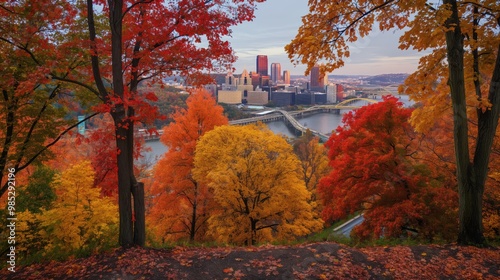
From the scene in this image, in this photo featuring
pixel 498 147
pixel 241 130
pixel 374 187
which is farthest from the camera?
pixel 241 130

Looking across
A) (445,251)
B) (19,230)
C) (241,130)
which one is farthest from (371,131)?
(19,230)

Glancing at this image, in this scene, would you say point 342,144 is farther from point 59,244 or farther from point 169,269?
point 59,244

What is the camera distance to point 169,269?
5.13m

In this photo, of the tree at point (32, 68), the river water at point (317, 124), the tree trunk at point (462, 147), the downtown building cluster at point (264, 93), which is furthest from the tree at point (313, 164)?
the downtown building cluster at point (264, 93)

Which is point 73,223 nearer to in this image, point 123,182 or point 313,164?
point 123,182

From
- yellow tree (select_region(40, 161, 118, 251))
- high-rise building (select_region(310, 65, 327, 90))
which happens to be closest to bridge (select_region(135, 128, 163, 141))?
yellow tree (select_region(40, 161, 118, 251))

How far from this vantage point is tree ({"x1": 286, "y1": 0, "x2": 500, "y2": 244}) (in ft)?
17.0

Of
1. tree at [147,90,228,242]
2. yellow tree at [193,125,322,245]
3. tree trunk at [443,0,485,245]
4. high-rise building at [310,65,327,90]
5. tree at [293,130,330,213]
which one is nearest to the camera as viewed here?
tree trunk at [443,0,485,245]

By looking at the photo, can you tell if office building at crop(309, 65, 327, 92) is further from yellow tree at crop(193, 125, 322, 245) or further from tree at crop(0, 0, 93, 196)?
tree at crop(0, 0, 93, 196)

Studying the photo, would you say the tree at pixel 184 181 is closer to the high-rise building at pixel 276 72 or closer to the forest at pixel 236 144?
the forest at pixel 236 144

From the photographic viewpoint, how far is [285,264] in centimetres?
515

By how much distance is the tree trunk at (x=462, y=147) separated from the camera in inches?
211

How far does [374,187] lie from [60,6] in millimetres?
10166

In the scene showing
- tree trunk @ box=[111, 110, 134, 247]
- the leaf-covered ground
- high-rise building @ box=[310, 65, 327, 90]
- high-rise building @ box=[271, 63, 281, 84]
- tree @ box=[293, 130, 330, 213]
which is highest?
high-rise building @ box=[271, 63, 281, 84]
